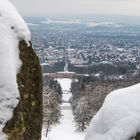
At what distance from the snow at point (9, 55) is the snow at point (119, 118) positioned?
96.5 inches

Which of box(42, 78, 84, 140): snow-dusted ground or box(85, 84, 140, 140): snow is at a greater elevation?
box(85, 84, 140, 140): snow

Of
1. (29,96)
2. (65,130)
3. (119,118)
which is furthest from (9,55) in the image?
(65,130)

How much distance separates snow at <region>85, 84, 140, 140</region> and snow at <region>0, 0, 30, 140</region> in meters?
2.45

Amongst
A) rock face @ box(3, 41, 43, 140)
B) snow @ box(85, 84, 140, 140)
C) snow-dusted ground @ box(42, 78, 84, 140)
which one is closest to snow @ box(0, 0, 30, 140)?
rock face @ box(3, 41, 43, 140)

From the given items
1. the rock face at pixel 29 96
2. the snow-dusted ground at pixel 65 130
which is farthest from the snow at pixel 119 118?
the snow-dusted ground at pixel 65 130

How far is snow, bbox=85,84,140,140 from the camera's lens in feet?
26.8

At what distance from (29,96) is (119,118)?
93.3 inches

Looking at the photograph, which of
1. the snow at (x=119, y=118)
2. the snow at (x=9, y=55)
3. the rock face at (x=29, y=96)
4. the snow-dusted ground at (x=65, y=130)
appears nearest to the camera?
the snow at (x=9, y=55)

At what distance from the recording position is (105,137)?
8.33 m

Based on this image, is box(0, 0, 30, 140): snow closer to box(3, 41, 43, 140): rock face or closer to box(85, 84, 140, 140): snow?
box(3, 41, 43, 140): rock face

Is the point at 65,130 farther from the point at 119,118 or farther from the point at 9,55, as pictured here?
the point at 9,55

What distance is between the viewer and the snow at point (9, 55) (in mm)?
5855

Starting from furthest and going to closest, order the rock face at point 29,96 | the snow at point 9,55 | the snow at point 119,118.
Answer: the snow at point 119,118
the rock face at point 29,96
the snow at point 9,55

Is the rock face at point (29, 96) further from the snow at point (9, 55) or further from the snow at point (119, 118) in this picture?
the snow at point (119, 118)
